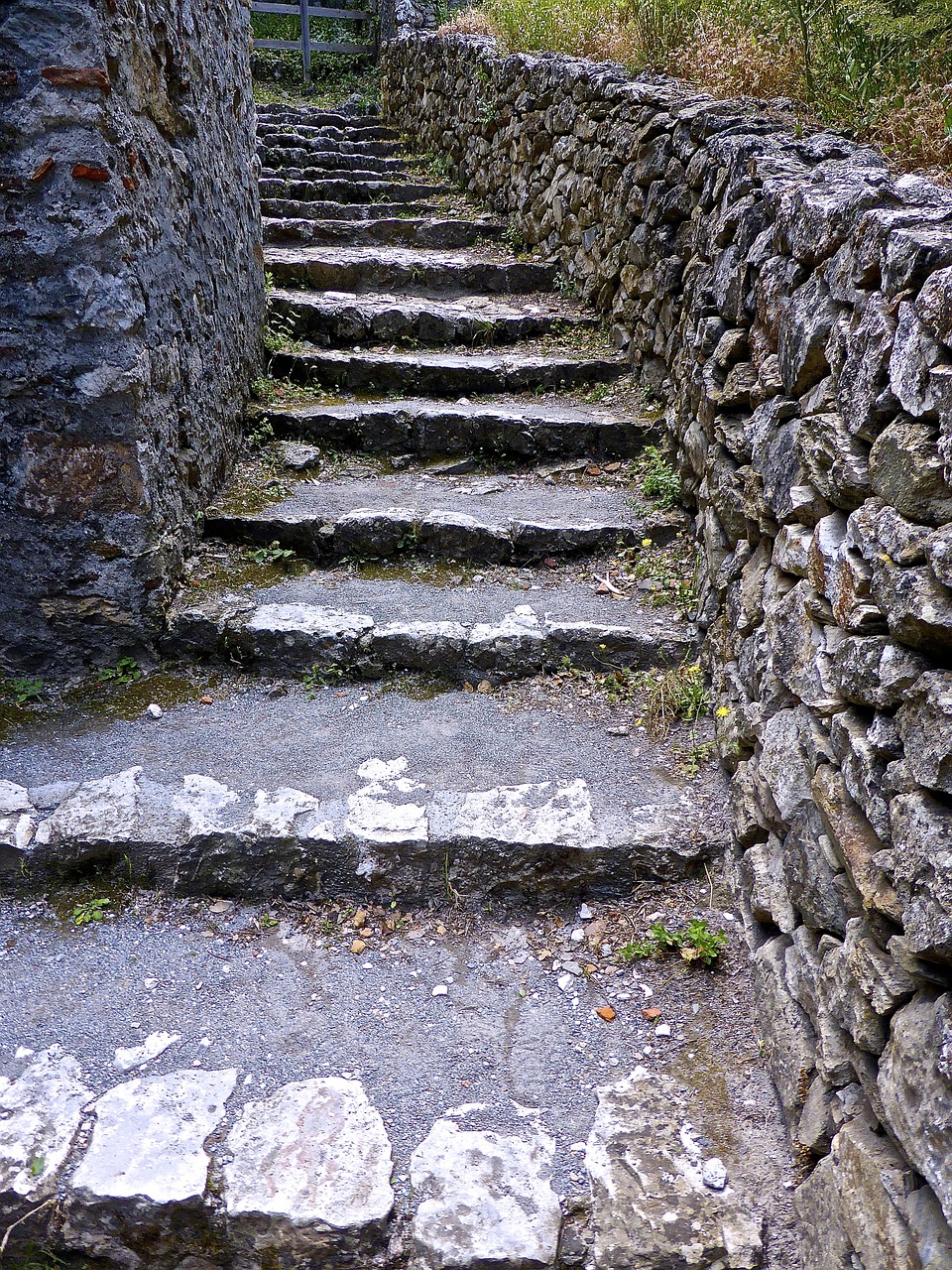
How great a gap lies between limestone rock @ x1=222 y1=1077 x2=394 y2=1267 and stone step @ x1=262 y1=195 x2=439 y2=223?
5.82 metres

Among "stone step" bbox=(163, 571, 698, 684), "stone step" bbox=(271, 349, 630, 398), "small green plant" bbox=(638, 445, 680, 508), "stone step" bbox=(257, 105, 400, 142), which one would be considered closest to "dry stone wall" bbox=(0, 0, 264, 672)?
"stone step" bbox=(163, 571, 698, 684)

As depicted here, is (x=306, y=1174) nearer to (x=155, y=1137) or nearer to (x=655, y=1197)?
(x=155, y=1137)

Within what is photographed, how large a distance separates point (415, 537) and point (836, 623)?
1940 mm

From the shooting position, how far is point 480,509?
11.7 feet

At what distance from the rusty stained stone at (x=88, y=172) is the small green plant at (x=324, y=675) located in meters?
1.58

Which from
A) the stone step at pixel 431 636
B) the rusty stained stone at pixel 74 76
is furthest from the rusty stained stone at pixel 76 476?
the rusty stained stone at pixel 74 76

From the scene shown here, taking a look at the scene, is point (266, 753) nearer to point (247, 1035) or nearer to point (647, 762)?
point (247, 1035)

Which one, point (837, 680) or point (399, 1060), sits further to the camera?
point (399, 1060)

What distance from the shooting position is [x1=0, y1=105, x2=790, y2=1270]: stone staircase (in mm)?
1650

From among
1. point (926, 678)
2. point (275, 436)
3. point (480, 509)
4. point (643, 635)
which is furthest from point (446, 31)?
point (926, 678)

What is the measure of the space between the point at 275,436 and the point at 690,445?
1.89m

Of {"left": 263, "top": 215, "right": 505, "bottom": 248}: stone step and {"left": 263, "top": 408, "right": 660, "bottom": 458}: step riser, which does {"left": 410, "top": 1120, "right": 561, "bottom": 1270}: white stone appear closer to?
{"left": 263, "top": 408, "right": 660, "bottom": 458}: step riser

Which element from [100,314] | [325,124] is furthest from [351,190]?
[100,314]

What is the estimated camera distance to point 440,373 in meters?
4.24
